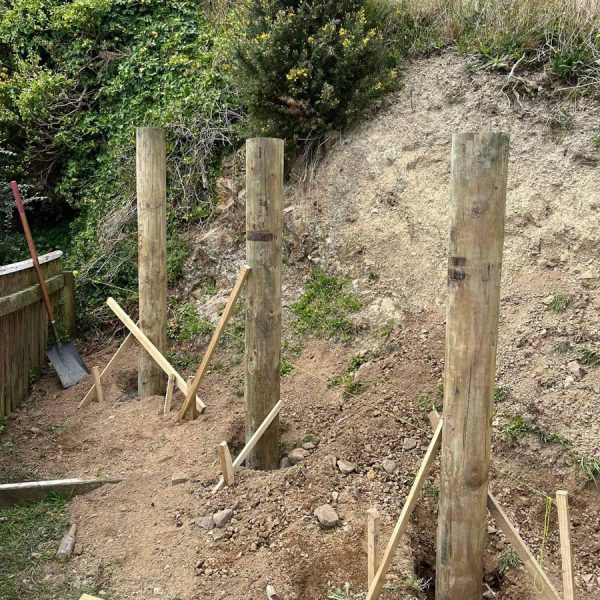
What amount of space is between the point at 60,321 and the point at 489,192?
5708mm

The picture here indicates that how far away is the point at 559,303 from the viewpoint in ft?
17.0

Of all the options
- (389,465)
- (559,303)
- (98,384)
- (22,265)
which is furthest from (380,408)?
(22,265)

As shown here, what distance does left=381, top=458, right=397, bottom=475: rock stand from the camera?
14.4ft

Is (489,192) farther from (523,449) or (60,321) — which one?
(60,321)

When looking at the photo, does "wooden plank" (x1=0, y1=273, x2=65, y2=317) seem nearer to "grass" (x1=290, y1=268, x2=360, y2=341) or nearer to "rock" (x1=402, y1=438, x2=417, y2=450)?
"grass" (x1=290, y1=268, x2=360, y2=341)

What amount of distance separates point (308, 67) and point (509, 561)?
17.3 feet

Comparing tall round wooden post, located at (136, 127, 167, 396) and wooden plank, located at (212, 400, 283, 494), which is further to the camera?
tall round wooden post, located at (136, 127, 167, 396)

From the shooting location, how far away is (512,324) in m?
5.27

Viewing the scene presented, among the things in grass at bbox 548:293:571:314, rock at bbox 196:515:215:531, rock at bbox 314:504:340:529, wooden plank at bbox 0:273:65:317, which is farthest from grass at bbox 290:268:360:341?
wooden plank at bbox 0:273:65:317

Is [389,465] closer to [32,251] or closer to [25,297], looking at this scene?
[25,297]

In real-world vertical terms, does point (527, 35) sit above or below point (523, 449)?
above

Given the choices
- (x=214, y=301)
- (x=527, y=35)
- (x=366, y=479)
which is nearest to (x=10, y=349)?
(x=214, y=301)

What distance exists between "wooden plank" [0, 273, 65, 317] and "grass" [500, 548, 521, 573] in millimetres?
4599

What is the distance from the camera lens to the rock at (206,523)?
4023 mm
